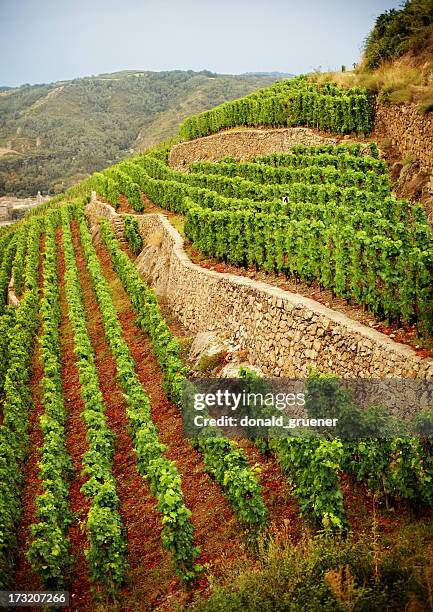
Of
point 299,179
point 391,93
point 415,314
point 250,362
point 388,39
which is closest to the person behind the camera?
point 415,314

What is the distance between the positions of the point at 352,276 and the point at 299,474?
4850mm

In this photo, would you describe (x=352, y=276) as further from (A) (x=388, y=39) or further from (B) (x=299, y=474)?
(A) (x=388, y=39)

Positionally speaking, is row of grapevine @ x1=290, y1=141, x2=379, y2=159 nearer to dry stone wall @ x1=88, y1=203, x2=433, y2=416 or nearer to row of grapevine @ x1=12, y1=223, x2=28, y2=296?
dry stone wall @ x1=88, y1=203, x2=433, y2=416

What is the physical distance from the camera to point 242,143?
39.1 m

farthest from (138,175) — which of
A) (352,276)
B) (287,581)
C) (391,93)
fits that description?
(287,581)

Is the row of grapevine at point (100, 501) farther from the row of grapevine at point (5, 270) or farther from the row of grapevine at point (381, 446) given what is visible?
the row of grapevine at point (5, 270)

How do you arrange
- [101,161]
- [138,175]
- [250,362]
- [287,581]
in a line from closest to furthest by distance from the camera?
[287,581] < [250,362] < [138,175] < [101,161]

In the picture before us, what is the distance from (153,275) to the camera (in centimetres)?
2681

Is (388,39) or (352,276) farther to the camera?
(388,39)

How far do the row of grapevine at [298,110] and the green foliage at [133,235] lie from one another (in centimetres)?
1052

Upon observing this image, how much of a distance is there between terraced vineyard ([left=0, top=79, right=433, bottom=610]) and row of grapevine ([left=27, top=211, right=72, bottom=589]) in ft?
0.15

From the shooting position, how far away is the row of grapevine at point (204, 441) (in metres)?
10.9

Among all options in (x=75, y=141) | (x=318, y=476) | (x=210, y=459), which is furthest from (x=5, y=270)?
(x=75, y=141)

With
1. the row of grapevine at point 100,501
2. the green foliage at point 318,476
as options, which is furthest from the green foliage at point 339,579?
the row of grapevine at point 100,501
